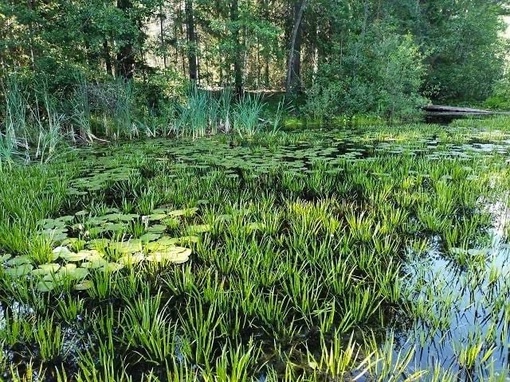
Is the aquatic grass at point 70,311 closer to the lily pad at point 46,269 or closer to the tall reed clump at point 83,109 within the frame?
the lily pad at point 46,269

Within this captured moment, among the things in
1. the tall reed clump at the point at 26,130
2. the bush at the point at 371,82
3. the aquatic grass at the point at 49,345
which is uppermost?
the bush at the point at 371,82

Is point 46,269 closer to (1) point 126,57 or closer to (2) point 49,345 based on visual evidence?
(2) point 49,345

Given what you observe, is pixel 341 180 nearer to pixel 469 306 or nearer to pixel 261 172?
pixel 261 172

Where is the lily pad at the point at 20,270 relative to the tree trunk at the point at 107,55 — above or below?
below

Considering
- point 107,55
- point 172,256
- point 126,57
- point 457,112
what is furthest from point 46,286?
point 457,112

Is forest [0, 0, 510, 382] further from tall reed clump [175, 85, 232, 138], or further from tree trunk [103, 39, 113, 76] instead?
tree trunk [103, 39, 113, 76]

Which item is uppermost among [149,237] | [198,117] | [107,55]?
[107,55]

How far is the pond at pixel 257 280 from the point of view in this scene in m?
1.38

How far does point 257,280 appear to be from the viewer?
6.20ft

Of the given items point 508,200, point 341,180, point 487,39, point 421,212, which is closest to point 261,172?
point 341,180

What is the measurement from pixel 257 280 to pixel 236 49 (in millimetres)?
11839

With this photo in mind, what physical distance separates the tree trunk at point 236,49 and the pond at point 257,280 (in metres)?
9.48

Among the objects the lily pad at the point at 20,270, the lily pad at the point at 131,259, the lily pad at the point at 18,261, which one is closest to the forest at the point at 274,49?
the lily pad at the point at 18,261

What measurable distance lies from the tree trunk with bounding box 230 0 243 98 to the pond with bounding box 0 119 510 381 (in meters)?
9.48
